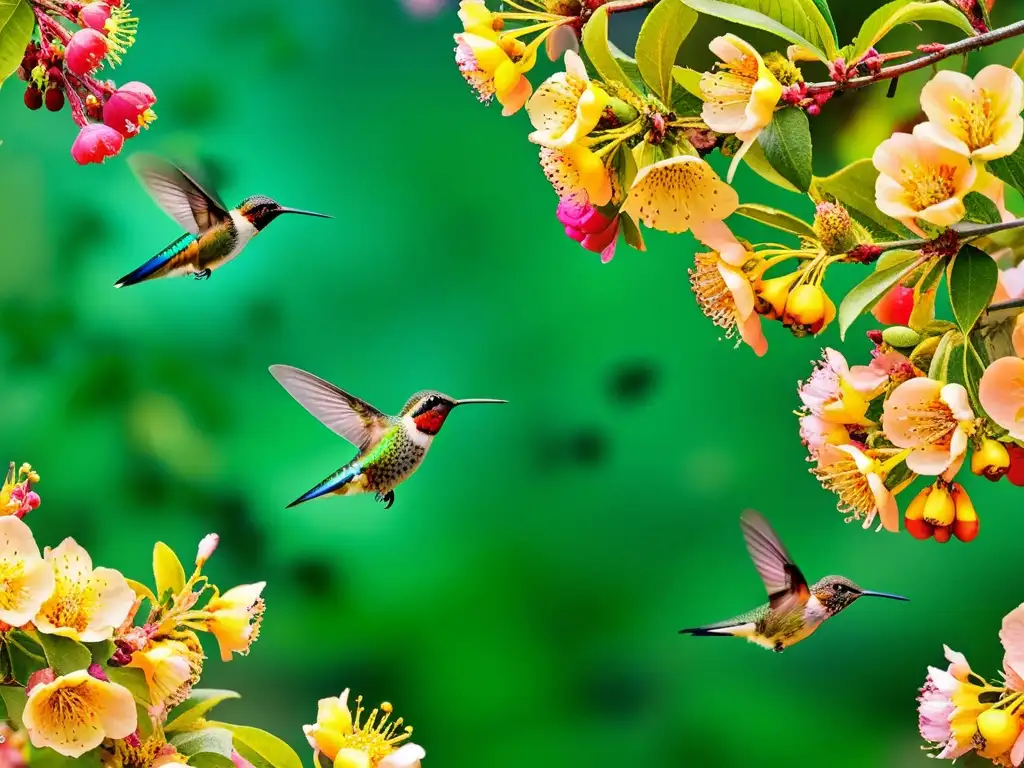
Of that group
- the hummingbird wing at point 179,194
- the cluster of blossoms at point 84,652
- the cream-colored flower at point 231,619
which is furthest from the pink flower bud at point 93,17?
the cream-colored flower at point 231,619

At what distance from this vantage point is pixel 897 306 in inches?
37.2

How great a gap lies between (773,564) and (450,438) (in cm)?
96

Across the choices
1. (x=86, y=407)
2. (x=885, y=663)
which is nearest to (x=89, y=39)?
(x=86, y=407)

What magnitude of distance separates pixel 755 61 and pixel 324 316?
1518 millimetres

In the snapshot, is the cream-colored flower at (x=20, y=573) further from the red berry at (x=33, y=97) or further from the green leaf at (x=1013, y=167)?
the green leaf at (x=1013, y=167)

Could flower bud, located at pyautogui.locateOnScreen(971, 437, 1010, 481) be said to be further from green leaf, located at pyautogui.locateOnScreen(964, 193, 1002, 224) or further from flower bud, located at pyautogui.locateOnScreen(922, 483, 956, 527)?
green leaf, located at pyautogui.locateOnScreen(964, 193, 1002, 224)

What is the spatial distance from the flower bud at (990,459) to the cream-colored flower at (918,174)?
0.17 meters

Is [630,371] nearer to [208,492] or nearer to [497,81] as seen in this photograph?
[208,492]

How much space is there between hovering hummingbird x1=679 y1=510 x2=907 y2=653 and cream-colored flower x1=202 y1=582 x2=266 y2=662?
0.50m

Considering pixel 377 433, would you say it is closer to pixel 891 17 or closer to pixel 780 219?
pixel 780 219

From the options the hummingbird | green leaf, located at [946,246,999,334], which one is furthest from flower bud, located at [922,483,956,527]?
the hummingbird

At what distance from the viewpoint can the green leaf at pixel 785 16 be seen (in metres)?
0.71

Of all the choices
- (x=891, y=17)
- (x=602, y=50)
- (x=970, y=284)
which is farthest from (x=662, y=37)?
(x=970, y=284)

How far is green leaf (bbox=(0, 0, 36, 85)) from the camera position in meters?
0.89
